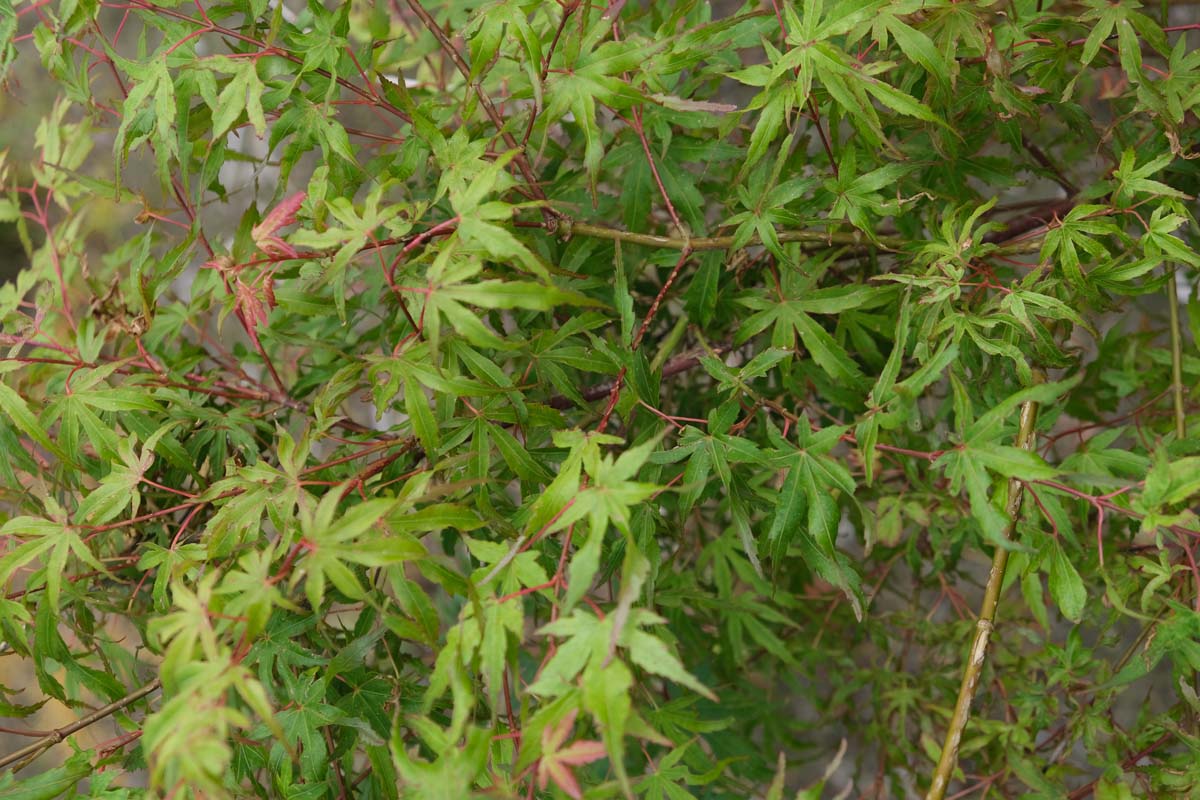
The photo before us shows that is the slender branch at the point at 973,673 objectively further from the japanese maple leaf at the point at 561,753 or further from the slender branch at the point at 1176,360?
the japanese maple leaf at the point at 561,753

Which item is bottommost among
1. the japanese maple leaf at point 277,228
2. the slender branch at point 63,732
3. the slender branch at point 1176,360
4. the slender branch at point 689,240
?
the slender branch at point 63,732

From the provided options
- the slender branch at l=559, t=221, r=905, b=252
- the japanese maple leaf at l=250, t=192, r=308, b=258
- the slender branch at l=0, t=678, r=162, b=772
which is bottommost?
the slender branch at l=0, t=678, r=162, b=772

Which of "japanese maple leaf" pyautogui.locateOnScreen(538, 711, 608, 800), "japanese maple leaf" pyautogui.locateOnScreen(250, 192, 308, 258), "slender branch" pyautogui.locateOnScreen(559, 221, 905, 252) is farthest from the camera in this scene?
"slender branch" pyautogui.locateOnScreen(559, 221, 905, 252)

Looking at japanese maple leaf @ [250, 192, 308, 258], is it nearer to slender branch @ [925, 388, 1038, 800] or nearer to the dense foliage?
the dense foliage

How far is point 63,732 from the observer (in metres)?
0.89

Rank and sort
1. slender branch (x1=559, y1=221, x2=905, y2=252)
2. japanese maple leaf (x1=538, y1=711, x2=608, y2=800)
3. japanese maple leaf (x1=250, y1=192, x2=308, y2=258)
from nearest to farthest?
japanese maple leaf (x1=538, y1=711, x2=608, y2=800)
japanese maple leaf (x1=250, y1=192, x2=308, y2=258)
slender branch (x1=559, y1=221, x2=905, y2=252)

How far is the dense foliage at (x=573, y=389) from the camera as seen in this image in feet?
2.22

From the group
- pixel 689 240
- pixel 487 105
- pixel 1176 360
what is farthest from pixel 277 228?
pixel 1176 360

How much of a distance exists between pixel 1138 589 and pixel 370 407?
158 centimetres

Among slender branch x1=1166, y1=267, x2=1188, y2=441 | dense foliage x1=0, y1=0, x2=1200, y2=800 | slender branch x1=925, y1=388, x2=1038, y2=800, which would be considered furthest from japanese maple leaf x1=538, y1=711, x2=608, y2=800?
slender branch x1=1166, y1=267, x2=1188, y2=441

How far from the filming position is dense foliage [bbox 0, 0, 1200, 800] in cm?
68

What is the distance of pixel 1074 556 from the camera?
3.34ft

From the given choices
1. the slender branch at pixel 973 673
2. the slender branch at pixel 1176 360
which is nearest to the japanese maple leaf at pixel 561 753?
the slender branch at pixel 973 673

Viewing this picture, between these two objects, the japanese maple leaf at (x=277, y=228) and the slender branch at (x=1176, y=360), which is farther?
the slender branch at (x=1176, y=360)
